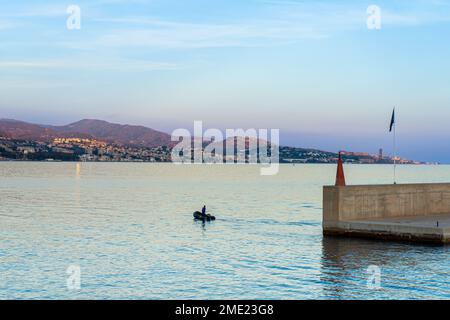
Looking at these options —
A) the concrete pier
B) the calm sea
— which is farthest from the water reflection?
the concrete pier

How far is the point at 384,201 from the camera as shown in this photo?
39.9 m

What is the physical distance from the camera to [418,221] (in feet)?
125

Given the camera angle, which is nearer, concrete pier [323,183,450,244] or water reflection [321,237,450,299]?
water reflection [321,237,450,299]

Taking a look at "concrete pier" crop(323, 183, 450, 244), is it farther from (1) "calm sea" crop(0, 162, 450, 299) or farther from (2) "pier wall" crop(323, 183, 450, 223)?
(1) "calm sea" crop(0, 162, 450, 299)

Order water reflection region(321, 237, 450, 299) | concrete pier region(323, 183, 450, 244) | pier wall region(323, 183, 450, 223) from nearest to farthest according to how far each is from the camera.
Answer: water reflection region(321, 237, 450, 299) → concrete pier region(323, 183, 450, 244) → pier wall region(323, 183, 450, 223)

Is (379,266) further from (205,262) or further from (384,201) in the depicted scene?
(384,201)

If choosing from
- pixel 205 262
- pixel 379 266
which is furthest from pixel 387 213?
pixel 205 262

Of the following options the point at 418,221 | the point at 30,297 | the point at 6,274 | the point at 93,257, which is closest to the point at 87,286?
the point at 30,297

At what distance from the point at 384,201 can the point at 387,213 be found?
0.88m

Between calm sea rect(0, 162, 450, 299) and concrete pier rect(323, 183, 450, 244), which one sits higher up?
concrete pier rect(323, 183, 450, 244)

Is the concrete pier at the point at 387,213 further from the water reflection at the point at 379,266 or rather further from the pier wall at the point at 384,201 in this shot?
the water reflection at the point at 379,266

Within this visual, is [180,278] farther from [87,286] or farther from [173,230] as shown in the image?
[173,230]

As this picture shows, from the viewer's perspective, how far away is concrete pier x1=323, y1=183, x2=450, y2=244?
35219mm

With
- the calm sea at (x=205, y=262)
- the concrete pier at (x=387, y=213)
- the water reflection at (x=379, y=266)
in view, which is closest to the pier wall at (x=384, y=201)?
the concrete pier at (x=387, y=213)
